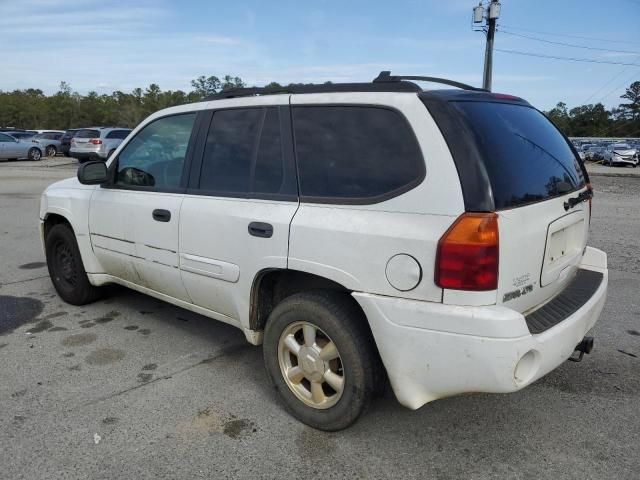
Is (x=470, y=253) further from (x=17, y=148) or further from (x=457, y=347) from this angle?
(x=17, y=148)

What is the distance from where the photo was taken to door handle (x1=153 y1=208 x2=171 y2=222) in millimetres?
3506

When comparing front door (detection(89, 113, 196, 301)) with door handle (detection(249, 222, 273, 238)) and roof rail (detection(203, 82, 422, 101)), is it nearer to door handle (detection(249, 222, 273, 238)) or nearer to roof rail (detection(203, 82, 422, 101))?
roof rail (detection(203, 82, 422, 101))

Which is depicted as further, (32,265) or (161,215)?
(32,265)

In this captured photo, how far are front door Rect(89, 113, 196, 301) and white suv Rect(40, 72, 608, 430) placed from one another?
2 centimetres

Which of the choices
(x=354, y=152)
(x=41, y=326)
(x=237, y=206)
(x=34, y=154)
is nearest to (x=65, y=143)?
(x=34, y=154)

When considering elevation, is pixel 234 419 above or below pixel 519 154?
below

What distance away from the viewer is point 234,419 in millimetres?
→ 2982

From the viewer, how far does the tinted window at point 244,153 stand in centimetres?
303

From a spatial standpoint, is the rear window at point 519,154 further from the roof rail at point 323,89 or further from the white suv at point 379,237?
the roof rail at point 323,89

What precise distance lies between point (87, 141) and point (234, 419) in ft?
76.9

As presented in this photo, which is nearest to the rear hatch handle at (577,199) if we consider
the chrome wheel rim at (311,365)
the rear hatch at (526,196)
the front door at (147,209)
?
the rear hatch at (526,196)

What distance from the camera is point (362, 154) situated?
8.61 ft

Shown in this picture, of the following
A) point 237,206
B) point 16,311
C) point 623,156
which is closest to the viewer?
point 237,206

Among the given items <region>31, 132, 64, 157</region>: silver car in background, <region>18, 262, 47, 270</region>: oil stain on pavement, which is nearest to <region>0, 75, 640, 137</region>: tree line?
<region>31, 132, 64, 157</region>: silver car in background
